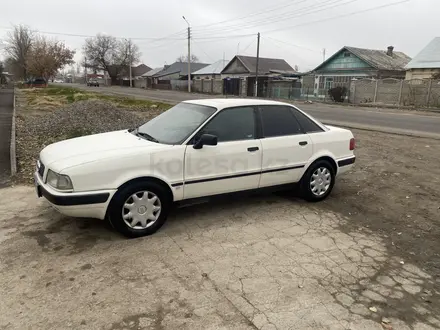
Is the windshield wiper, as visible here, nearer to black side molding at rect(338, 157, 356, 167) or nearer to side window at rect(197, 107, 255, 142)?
side window at rect(197, 107, 255, 142)

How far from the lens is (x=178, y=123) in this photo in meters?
4.80

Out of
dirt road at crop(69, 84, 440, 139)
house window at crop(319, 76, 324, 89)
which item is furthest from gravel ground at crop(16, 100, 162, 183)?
house window at crop(319, 76, 324, 89)

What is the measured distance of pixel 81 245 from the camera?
3951mm

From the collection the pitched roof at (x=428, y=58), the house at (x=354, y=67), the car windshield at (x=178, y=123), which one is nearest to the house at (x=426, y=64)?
the pitched roof at (x=428, y=58)

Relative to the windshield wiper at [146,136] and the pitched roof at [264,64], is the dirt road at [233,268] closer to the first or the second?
the windshield wiper at [146,136]

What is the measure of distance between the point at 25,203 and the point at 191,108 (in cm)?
264

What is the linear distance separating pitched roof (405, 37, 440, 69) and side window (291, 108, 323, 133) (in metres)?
35.1

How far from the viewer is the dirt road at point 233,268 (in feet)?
9.43

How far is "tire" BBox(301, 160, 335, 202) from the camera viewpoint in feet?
17.4

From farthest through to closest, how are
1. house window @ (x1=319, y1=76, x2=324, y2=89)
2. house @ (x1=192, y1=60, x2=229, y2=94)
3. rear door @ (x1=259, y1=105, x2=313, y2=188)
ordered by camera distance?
house @ (x1=192, y1=60, x2=229, y2=94) < house window @ (x1=319, y1=76, x2=324, y2=89) < rear door @ (x1=259, y1=105, x2=313, y2=188)

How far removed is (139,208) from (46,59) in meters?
55.7

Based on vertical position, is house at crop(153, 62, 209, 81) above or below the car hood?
above

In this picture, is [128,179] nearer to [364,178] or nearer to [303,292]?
[303,292]

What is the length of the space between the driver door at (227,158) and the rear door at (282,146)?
15 cm
